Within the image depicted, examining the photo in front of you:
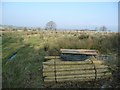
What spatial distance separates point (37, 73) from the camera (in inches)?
344

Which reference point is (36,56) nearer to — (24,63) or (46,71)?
(24,63)

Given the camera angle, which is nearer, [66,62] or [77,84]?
[77,84]

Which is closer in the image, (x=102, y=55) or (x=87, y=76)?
(x=87, y=76)

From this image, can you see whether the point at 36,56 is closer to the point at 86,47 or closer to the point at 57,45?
the point at 57,45

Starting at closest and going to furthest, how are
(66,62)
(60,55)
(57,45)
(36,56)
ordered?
(66,62) < (60,55) < (36,56) < (57,45)

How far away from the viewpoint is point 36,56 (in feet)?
33.9

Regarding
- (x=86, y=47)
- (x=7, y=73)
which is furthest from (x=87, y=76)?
(x=7, y=73)

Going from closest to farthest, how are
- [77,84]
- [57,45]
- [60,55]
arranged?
[77,84], [60,55], [57,45]

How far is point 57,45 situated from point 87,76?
3333mm

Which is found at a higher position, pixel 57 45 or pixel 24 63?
pixel 57 45

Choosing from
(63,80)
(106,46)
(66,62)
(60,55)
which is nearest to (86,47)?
(106,46)

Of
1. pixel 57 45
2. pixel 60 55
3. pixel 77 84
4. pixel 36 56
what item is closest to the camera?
pixel 77 84

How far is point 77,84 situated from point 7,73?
3.38 m

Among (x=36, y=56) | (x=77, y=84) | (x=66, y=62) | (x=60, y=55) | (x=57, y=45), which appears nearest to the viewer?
(x=77, y=84)
